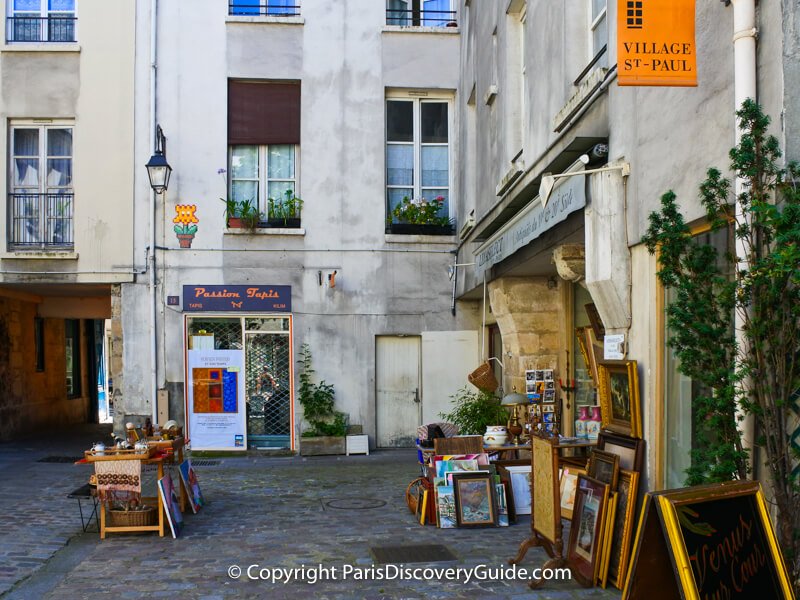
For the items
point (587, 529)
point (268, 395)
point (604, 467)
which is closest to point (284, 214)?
point (268, 395)

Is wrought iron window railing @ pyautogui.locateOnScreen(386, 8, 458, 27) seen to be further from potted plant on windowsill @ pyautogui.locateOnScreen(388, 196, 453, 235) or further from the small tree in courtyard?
the small tree in courtyard

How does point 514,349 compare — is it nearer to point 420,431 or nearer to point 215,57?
point 420,431

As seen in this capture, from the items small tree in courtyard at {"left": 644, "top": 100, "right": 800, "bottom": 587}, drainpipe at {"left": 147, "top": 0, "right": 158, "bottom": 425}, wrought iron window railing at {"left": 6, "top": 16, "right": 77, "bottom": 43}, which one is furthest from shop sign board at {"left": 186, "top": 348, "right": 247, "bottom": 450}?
small tree in courtyard at {"left": 644, "top": 100, "right": 800, "bottom": 587}

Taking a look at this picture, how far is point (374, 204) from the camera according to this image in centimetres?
1438

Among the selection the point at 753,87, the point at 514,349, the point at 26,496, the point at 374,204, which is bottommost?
Answer: the point at 26,496

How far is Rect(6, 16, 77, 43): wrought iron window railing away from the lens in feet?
45.9

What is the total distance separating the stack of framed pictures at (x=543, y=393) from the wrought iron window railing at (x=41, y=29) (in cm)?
964

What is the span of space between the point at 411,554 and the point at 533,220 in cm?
334

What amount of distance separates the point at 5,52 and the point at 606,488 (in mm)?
12575

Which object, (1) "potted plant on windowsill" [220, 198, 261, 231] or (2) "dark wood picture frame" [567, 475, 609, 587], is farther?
(1) "potted plant on windowsill" [220, 198, 261, 231]

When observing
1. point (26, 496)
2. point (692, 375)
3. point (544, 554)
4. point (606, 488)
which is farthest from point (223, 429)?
point (692, 375)

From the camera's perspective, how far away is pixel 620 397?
20.3ft

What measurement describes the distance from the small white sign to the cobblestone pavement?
1.67m

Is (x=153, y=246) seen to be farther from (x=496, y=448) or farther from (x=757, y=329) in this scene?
(x=757, y=329)
